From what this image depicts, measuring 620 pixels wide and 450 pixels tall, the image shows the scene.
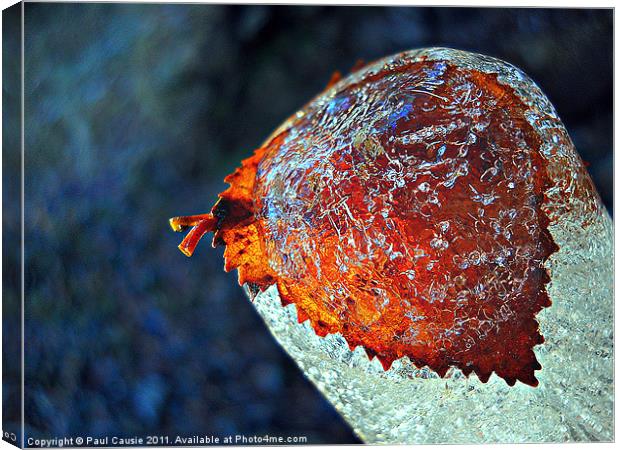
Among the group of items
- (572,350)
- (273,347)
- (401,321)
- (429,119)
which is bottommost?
(273,347)

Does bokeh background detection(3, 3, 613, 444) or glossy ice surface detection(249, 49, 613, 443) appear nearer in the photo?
glossy ice surface detection(249, 49, 613, 443)

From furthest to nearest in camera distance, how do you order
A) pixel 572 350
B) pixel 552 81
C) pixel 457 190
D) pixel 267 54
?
pixel 267 54 < pixel 552 81 < pixel 572 350 < pixel 457 190

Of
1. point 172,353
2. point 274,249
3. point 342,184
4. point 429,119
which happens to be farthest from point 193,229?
point 172,353

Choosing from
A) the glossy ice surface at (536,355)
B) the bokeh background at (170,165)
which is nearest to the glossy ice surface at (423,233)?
the glossy ice surface at (536,355)

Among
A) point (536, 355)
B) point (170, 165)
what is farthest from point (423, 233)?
point (170, 165)

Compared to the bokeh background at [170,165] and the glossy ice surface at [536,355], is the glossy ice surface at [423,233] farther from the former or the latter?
the bokeh background at [170,165]

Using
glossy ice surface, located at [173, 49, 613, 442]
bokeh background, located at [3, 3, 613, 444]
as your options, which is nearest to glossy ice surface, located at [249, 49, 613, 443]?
glossy ice surface, located at [173, 49, 613, 442]

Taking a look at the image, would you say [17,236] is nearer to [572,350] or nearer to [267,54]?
[267,54]

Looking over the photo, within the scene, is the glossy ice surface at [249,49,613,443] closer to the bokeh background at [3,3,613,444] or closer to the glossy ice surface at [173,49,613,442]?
the glossy ice surface at [173,49,613,442]

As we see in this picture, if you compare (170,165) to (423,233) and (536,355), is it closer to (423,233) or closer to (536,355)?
(423,233)
